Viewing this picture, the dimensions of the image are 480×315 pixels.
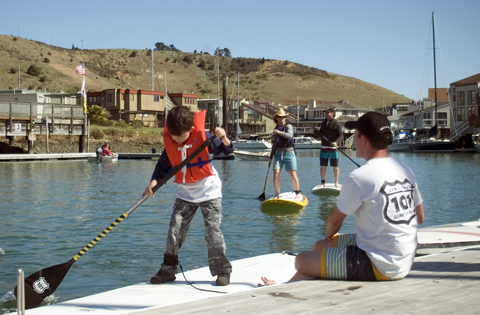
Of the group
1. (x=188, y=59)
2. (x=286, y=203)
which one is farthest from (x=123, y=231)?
(x=188, y=59)

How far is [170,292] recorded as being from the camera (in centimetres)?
495

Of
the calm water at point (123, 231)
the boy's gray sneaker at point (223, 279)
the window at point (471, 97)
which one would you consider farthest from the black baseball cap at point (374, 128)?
the window at point (471, 97)

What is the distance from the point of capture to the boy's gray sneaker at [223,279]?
5188mm

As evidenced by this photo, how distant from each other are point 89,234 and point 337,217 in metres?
6.61

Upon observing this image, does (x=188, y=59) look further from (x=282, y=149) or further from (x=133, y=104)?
(x=282, y=149)

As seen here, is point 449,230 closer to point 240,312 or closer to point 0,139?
point 240,312

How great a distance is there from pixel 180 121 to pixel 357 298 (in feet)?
7.89

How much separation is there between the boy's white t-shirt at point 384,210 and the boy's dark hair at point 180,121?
1797 millimetres

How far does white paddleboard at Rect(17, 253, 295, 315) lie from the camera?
453 centimetres

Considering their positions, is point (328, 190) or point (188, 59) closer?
point (328, 190)

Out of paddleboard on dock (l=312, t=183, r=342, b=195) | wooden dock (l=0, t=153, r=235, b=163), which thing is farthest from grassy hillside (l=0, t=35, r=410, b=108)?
paddleboard on dock (l=312, t=183, r=342, b=195)

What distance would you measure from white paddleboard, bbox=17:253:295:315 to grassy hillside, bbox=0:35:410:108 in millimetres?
111755

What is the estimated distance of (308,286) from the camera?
4227mm

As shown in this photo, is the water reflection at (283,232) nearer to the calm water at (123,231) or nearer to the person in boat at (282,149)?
the calm water at (123,231)
